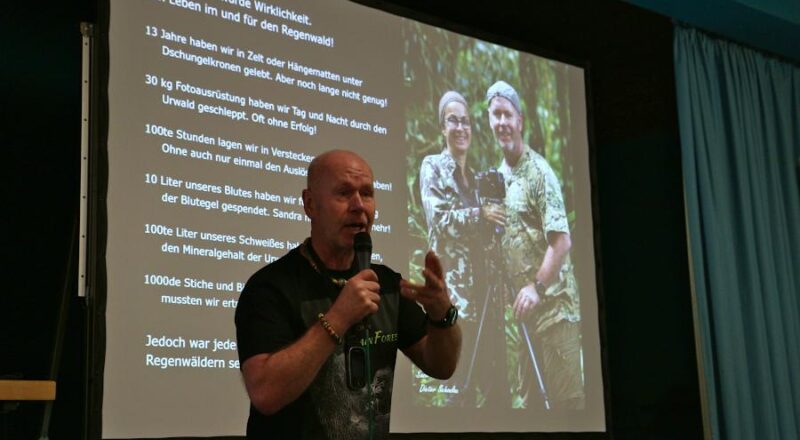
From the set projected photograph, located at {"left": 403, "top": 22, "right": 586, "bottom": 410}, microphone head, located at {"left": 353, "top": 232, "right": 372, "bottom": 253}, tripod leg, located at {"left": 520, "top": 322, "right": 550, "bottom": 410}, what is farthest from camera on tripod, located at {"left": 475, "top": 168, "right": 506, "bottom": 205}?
microphone head, located at {"left": 353, "top": 232, "right": 372, "bottom": 253}

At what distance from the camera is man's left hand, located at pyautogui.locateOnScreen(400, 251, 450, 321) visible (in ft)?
6.90

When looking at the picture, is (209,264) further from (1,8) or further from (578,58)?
(578,58)

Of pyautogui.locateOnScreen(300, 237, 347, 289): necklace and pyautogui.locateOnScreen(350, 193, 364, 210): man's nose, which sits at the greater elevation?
pyautogui.locateOnScreen(350, 193, 364, 210): man's nose

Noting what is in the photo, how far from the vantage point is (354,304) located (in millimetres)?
1915

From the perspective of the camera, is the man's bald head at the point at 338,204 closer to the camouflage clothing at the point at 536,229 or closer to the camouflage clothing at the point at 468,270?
the camouflage clothing at the point at 468,270

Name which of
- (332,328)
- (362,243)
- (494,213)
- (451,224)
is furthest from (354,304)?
(494,213)

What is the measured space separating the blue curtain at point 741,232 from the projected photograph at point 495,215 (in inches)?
30.7

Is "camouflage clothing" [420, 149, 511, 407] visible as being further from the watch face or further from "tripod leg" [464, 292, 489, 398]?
the watch face

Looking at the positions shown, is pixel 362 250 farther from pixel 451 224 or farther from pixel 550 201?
pixel 550 201

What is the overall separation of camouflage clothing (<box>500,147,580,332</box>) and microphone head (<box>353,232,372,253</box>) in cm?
223

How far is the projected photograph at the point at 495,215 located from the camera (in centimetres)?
405

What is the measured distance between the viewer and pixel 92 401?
3.04 meters

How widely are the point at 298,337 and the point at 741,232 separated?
356 cm

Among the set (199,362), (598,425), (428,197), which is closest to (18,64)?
(199,362)
